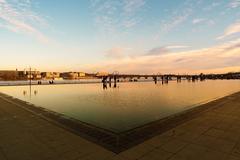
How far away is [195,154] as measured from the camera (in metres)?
7.15

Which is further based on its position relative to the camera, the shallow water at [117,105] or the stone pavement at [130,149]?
the shallow water at [117,105]

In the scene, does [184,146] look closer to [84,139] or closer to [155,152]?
[155,152]

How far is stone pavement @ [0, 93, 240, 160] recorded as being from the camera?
6.95 metres

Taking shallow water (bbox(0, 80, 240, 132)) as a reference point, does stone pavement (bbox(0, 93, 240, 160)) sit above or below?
above

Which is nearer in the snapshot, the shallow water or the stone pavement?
the stone pavement

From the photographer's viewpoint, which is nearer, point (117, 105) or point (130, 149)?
point (130, 149)

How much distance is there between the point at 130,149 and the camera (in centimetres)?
765

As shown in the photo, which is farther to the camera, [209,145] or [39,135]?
[39,135]

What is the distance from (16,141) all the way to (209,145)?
9.03 m

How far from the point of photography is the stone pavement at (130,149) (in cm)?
695

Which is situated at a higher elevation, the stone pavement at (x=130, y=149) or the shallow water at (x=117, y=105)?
the stone pavement at (x=130, y=149)

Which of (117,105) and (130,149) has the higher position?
(130,149)

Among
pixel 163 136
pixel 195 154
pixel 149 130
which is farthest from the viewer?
pixel 149 130

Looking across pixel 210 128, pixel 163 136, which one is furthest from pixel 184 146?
pixel 210 128
